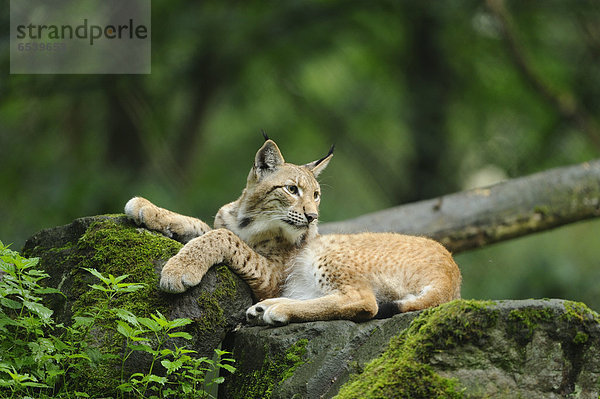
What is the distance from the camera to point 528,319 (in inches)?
123

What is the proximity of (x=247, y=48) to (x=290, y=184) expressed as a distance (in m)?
4.95

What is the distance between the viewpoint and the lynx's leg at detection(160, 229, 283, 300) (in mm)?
4070

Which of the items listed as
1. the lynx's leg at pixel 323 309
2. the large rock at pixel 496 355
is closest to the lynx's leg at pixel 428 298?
the lynx's leg at pixel 323 309

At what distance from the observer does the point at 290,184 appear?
4895 millimetres

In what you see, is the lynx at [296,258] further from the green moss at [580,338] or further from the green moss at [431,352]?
the green moss at [580,338]

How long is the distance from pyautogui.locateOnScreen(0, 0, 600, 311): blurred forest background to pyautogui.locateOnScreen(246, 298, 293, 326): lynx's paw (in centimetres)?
406

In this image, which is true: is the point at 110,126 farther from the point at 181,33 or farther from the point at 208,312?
the point at 208,312

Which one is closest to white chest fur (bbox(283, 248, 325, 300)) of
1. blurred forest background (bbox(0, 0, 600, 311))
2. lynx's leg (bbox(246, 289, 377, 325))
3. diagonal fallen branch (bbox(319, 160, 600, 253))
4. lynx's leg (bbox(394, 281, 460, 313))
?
lynx's leg (bbox(246, 289, 377, 325))

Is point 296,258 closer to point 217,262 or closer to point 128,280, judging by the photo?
point 217,262

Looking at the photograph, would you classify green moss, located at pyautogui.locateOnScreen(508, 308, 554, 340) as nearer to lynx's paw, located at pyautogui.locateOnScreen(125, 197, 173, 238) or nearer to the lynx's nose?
the lynx's nose

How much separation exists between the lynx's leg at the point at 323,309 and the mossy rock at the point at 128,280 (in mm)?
322

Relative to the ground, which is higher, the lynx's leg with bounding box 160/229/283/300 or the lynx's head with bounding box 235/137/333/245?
the lynx's head with bounding box 235/137/333/245

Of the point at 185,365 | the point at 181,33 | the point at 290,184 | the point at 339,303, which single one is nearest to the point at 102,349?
the point at 185,365

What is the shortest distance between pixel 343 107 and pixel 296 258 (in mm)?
7539
